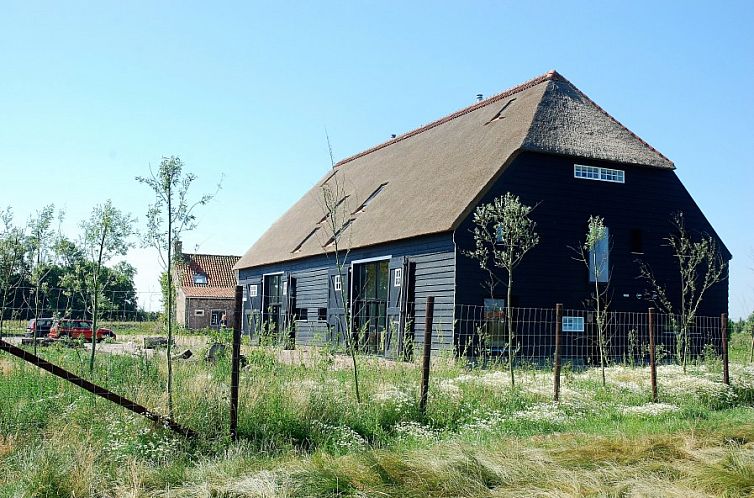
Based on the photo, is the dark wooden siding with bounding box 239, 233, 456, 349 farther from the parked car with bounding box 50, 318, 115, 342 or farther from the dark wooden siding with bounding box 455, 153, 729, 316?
the parked car with bounding box 50, 318, 115, 342

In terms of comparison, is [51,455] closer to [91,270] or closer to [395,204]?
[91,270]

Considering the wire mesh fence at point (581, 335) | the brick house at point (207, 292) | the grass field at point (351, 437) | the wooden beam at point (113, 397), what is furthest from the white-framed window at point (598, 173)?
the brick house at point (207, 292)

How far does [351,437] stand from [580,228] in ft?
41.3

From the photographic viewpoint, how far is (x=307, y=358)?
10500 mm

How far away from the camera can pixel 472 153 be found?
66.7 feet

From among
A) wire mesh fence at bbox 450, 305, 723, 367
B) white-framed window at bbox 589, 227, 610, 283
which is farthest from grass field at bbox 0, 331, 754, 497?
white-framed window at bbox 589, 227, 610, 283

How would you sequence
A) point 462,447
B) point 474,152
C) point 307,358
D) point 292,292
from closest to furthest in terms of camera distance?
point 462,447
point 307,358
point 474,152
point 292,292

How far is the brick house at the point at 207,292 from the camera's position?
143ft

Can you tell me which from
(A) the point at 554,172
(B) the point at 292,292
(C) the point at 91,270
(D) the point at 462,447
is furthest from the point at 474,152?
(D) the point at 462,447

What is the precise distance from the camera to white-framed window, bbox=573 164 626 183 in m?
19.2

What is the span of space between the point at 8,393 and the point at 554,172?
1428cm

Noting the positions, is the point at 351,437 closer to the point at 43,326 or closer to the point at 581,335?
the point at 43,326

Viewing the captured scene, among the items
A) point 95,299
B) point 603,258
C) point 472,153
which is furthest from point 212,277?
point 95,299

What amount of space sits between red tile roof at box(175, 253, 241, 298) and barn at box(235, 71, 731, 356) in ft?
73.6
